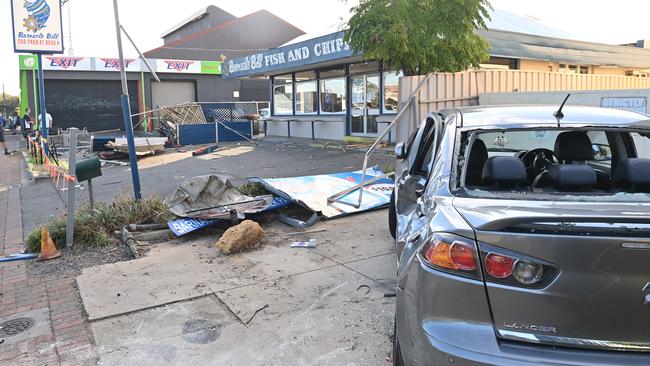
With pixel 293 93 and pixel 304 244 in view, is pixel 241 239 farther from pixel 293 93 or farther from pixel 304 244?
pixel 293 93

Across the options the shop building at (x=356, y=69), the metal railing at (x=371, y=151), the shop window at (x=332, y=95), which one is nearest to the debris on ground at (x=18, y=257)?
the metal railing at (x=371, y=151)

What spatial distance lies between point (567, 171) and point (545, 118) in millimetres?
525

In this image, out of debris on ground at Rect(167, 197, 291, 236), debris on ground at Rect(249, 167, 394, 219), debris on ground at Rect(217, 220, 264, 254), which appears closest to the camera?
debris on ground at Rect(217, 220, 264, 254)

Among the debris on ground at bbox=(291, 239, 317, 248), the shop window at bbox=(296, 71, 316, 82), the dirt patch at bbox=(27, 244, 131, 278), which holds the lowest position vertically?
the dirt patch at bbox=(27, 244, 131, 278)

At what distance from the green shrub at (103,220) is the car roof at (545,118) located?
16.2 ft

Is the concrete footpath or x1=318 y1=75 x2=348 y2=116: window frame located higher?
x1=318 y1=75 x2=348 y2=116: window frame

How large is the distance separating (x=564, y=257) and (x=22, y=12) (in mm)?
15495

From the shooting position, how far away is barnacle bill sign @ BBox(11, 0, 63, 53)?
44.3 feet

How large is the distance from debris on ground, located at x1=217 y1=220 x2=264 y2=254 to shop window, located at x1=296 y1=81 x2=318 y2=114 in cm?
1466

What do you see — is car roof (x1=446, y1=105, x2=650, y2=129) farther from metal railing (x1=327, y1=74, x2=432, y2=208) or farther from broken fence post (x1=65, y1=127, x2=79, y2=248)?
broken fence post (x1=65, y1=127, x2=79, y2=248)

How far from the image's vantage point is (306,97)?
21047mm

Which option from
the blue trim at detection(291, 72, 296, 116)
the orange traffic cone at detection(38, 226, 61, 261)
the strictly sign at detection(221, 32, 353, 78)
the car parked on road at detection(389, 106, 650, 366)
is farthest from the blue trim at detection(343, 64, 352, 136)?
the car parked on road at detection(389, 106, 650, 366)

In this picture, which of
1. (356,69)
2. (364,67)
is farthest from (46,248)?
(356,69)

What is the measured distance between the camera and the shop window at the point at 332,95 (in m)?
18.7
